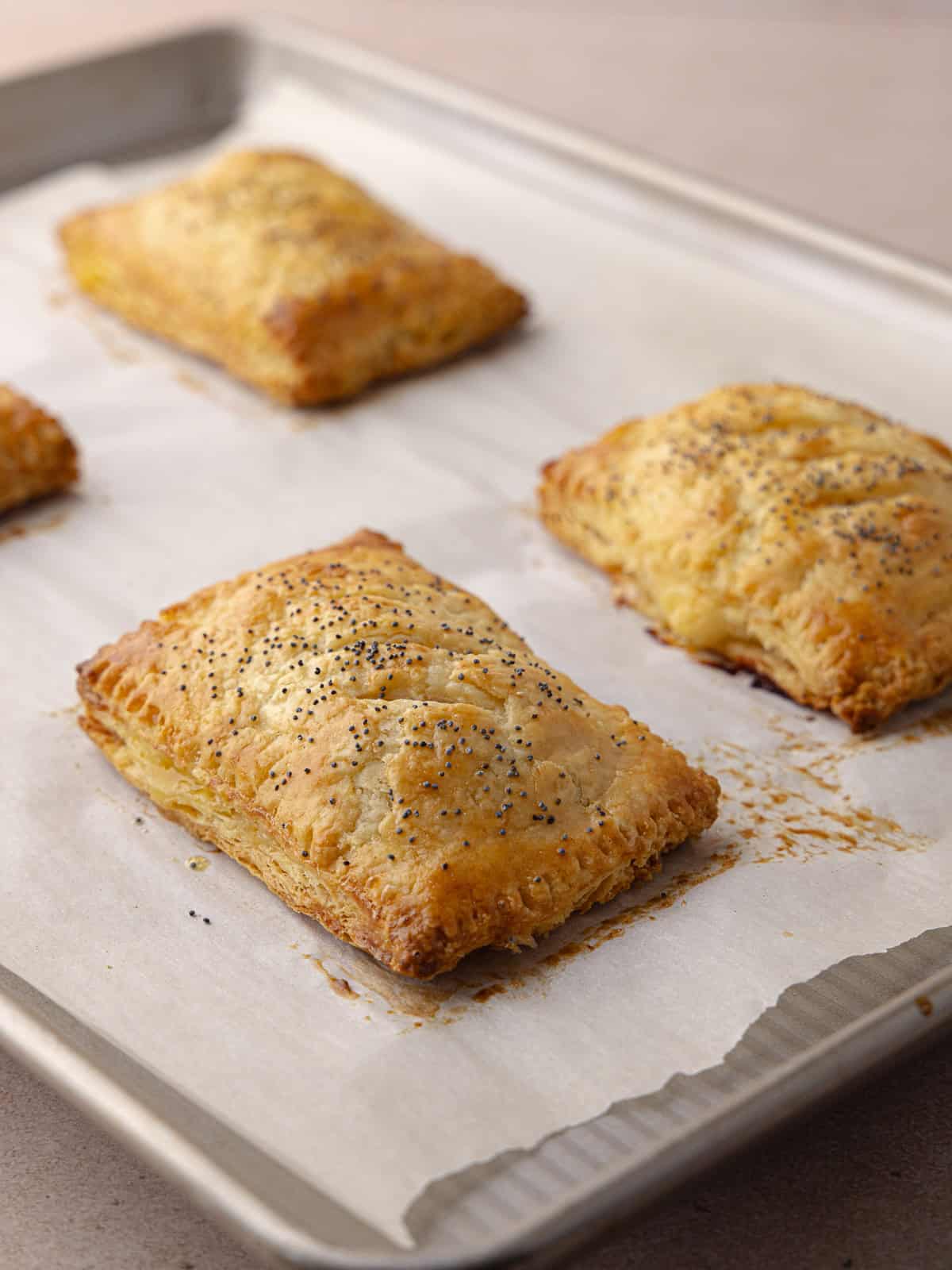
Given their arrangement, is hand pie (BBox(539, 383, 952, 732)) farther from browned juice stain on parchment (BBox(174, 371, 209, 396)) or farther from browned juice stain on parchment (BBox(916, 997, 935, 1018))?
browned juice stain on parchment (BBox(174, 371, 209, 396))

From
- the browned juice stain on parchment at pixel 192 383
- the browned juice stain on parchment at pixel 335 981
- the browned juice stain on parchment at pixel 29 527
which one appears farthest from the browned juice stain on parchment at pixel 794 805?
the browned juice stain on parchment at pixel 192 383

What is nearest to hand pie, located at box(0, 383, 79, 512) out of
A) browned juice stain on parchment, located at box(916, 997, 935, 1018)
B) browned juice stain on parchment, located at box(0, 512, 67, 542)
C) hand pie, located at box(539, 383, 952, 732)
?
browned juice stain on parchment, located at box(0, 512, 67, 542)

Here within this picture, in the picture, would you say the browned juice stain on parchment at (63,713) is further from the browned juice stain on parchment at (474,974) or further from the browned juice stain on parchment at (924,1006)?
the browned juice stain on parchment at (924,1006)

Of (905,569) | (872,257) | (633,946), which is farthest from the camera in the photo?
(872,257)

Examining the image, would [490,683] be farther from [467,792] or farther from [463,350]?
[463,350]

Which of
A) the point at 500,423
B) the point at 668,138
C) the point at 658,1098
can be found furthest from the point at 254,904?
the point at 668,138

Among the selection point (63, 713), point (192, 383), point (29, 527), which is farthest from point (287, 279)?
point (63, 713)

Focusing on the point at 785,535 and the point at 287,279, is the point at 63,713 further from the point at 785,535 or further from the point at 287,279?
the point at 287,279
